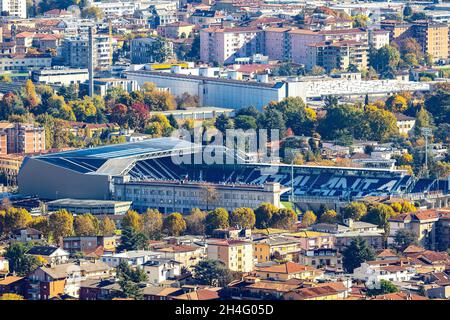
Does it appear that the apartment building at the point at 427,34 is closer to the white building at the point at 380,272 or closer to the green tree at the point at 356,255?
the green tree at the point at 356,255

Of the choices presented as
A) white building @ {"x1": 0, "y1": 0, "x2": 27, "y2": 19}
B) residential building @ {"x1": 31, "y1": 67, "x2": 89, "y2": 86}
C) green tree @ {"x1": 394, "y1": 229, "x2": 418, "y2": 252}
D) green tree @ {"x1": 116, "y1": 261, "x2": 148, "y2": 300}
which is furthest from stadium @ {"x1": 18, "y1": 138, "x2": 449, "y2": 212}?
white building @ {"x1": 0, "y1": 0, "x2": 27, "y2": 19}

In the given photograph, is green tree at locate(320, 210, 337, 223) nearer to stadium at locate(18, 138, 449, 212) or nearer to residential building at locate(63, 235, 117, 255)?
stadium at locate(18, 138, 449, 212)

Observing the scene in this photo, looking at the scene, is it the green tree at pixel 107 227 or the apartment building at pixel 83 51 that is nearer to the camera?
the green tree at pixel 107 227

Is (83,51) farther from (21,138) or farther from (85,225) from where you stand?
(85,225)

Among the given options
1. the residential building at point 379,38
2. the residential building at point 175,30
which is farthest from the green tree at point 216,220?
the residential building at point 175,30

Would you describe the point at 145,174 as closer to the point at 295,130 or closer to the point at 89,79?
the point at 295,130

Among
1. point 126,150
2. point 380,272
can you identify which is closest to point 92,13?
point 126,150
